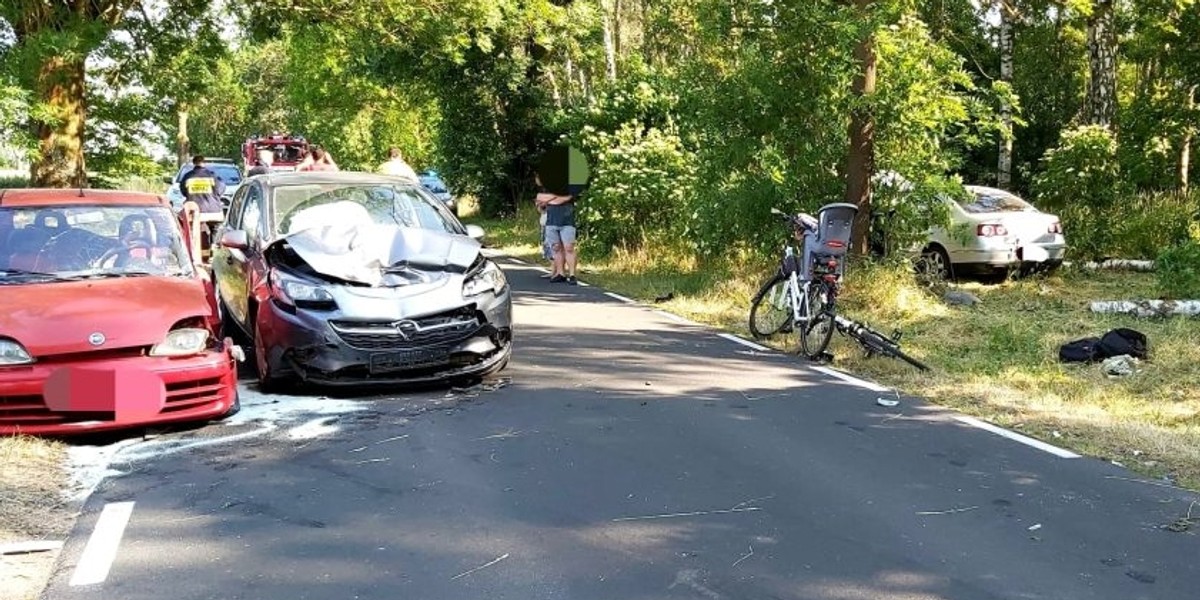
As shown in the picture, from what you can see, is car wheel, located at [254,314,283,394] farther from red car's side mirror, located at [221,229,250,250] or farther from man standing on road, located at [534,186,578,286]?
man standing on road, located at [534,186,578,286]

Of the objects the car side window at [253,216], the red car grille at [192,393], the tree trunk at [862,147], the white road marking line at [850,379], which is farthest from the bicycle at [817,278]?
the red car grille at [192,393]

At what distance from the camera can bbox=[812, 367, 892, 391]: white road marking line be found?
8352 millimetres

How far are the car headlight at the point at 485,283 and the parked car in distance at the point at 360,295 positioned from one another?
0.01 m

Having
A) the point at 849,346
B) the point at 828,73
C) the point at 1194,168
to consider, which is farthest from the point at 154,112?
the point at 1194,168

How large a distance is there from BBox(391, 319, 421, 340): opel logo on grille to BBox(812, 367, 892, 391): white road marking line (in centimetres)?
360

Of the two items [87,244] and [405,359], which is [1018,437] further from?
[87,244]

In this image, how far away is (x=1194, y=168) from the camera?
74.2 feet

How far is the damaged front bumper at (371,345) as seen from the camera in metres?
7.24

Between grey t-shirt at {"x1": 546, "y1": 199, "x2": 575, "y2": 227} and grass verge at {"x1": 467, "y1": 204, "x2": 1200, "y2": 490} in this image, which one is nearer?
grass verge at {"x1": 467, "y1": 204, "x2": 1200, "y2": 490}

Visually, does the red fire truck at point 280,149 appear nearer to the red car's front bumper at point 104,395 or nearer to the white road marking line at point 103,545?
the red car's front bumper at point 104,395

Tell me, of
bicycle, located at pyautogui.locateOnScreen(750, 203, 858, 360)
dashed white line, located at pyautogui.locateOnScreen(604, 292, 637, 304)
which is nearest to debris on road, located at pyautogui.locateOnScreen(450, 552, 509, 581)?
bicycle, located at pyautogui.locateOnScreen(750, 203, 858, 360)

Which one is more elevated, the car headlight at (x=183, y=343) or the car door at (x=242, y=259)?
the car door at (x=242, y=259)

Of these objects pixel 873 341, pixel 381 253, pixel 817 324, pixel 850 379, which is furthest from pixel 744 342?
pixel 381 253

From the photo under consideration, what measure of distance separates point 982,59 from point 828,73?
18.9m
